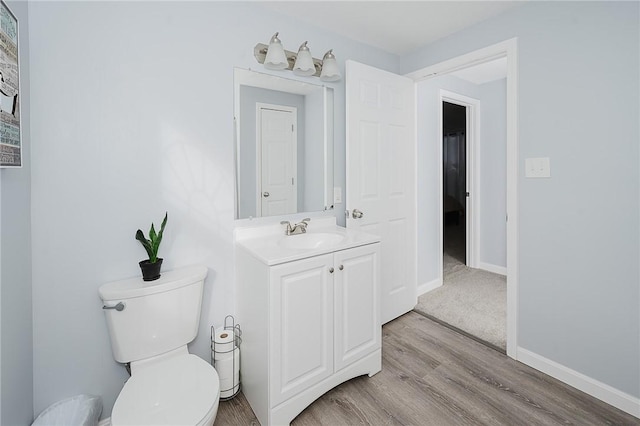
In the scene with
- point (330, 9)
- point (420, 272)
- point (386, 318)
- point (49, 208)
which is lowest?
point (386, 318)

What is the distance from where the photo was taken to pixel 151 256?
146 centimetres

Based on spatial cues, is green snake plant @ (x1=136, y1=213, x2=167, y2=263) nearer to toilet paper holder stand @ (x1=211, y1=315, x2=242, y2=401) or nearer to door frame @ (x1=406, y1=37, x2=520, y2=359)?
toilet paper holder stand @ (x1=211, y1=315, x2=242, y2=401)

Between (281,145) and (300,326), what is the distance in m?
1.13

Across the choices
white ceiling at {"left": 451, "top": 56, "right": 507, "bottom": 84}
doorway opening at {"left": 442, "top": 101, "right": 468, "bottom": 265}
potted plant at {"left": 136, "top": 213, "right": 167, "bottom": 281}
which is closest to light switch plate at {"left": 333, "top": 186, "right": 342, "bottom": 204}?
potted plant at {"left": 136, "top": 213, "right": 167, "bottom": 281}

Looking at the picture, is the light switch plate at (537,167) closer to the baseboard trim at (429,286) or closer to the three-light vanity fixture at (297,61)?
the three-light vanity fixture at (297,61)

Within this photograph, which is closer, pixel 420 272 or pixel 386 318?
pixel 386 318

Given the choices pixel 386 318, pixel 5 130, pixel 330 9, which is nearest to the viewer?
pixel 5 130

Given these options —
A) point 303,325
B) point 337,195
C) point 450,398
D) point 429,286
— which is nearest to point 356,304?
point 303,325

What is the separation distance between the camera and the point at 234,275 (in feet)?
5.98

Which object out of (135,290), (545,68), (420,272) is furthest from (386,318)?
(545,68)

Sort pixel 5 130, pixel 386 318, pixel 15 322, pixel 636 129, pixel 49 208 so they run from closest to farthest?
pixel 5 130 → pixel 15 322 → pixel 49 208 → pixel 636 129 → pixel 386 318

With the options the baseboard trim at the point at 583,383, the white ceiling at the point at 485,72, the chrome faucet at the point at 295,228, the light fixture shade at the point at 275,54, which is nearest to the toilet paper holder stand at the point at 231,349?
the chrome faucet at the point at 295,228

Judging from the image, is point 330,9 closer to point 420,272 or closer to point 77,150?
point 77,150

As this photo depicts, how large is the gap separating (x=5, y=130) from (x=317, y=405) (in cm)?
181
